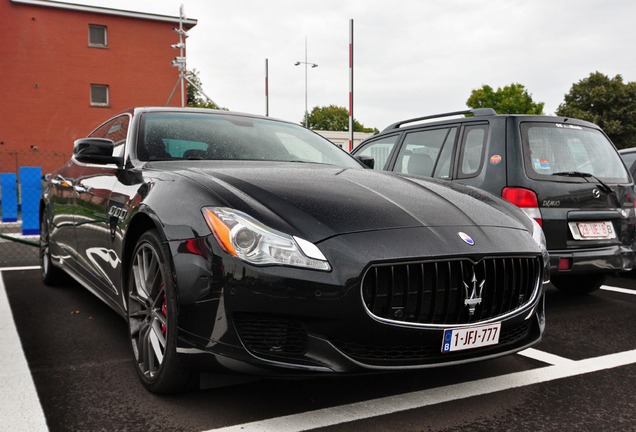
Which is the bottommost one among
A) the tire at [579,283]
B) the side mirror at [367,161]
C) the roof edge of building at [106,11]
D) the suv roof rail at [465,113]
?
the tire at [579,283]

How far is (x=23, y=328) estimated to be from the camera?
3.86 meters

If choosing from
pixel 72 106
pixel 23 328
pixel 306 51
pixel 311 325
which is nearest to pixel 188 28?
pixel 72 106

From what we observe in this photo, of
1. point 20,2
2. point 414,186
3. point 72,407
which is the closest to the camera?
point 72,407

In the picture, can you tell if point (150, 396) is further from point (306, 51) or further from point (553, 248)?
point (306, 51)

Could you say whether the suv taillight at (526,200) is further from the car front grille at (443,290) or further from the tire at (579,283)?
the car front grille at (443,290)

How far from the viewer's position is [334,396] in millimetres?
2633

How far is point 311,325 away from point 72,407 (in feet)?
3.94

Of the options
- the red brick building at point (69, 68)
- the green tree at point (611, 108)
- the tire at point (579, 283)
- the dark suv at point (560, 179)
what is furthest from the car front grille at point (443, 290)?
the green tree at point (611, 108)

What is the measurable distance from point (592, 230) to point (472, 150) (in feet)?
3.88

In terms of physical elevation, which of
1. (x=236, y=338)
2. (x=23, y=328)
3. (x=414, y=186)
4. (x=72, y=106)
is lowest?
(x=23, y=328)

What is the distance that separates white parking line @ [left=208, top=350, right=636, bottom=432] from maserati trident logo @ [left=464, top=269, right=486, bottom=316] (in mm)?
536

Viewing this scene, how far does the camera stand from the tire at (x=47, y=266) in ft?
17.0

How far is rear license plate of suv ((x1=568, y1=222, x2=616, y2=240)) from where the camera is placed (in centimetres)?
441

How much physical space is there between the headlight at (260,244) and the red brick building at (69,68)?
88.1 ft
